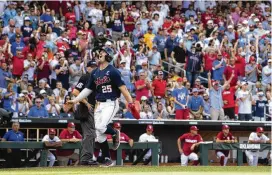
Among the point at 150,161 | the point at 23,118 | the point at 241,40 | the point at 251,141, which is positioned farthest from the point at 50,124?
the point at 241,40

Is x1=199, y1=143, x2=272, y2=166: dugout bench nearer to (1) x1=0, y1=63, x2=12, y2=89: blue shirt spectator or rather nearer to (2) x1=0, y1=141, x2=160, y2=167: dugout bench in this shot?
(2) x1=0, y1=141, x2=160, y2=167: dugout bench

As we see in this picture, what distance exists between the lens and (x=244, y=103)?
23.0 m

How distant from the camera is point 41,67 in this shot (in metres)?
22.0

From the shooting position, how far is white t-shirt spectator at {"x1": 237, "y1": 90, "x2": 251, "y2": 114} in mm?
23031

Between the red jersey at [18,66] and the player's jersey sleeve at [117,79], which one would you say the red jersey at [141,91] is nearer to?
the red jersey at [18,66]

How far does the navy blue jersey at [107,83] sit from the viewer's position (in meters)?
13.7

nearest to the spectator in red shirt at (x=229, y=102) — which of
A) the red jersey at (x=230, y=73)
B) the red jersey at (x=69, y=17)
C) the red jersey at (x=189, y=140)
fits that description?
the red jersey at (x=230, y=73)

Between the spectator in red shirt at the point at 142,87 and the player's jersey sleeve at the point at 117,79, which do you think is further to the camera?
the spectator in red shirt at the point at 142,87

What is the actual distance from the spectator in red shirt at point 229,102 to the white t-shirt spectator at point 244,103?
20 centimetres

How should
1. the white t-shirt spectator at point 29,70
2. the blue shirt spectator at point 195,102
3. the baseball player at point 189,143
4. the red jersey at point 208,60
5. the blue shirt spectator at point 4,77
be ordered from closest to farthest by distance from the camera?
the baseball player at point 189,143 < the blue shirt spectator at point 4,77 < the white t-shirt spectator at point 29,70 < the blue shirt spectator at point 195,102 < the red jersey at point 208,60

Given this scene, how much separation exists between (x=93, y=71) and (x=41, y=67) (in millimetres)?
8314

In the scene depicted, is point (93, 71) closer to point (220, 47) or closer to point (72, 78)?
point (72, 78)

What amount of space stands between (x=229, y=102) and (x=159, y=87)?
209cm

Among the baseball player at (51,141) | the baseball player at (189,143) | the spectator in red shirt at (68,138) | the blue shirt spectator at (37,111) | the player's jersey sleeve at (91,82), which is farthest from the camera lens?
the blue shirt spectator at (37,111)
